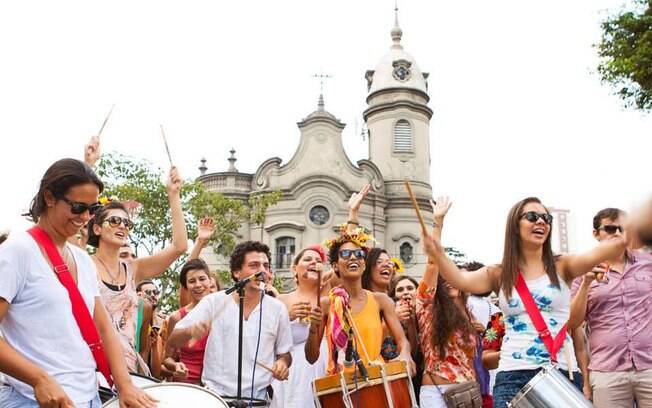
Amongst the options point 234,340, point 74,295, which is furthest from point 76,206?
point 234,340

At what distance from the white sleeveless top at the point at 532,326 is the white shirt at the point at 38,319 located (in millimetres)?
2549

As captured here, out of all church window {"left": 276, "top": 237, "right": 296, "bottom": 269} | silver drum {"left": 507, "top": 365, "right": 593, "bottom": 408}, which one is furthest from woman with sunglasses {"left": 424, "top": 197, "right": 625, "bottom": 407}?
church window {"left": 276, "top": 237, "right": 296, "bottom": 269}

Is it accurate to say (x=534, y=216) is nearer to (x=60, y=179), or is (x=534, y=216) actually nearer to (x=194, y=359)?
(x=60, y=179)

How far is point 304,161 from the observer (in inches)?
1576

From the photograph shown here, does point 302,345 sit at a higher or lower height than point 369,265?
lower

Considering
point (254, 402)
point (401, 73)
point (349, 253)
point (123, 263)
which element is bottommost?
point (254, 402)

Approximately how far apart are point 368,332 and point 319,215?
107 ft

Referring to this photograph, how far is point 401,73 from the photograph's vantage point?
43.7 metres

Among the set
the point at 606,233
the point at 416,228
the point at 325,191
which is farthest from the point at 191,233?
the point at 606,233

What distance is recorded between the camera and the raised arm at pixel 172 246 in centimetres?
500

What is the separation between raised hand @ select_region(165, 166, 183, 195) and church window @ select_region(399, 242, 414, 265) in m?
34.3

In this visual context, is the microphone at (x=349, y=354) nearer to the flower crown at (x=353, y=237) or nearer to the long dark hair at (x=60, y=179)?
the flower crown at (x=353, y=237)

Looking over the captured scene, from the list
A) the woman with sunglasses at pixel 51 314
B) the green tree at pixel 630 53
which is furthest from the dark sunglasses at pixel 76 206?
the green tree at pixel 630 53

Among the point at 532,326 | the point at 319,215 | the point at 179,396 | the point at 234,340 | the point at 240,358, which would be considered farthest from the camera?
the point at 319,215
